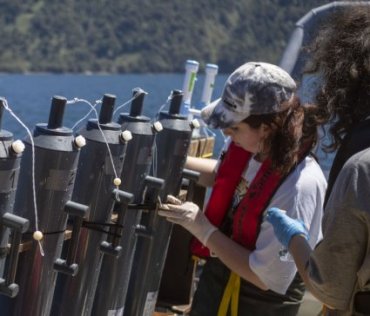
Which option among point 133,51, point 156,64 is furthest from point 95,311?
point 133,51

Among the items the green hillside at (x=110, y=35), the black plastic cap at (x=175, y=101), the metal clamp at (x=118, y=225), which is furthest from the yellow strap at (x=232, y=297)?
the green hillside at (x=110, y=35)

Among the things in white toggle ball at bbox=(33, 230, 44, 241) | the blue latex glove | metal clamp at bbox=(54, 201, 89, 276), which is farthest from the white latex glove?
white toggle ball at bbox=(33, 230, 44, 241)

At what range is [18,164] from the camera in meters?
2.93

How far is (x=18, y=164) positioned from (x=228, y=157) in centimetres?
96

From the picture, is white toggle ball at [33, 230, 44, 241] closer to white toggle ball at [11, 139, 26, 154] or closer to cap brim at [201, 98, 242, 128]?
white toggle ball at [11, 139, 26, 154]

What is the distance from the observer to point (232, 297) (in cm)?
344

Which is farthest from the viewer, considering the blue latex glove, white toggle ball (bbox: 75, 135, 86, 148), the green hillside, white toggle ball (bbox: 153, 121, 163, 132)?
the green hillside

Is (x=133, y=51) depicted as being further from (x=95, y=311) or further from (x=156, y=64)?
(x=95, y=311)

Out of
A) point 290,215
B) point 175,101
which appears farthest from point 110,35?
point 290,215

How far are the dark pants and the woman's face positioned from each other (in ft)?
1.70

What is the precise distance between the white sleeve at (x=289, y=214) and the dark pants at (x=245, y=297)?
0.44ft

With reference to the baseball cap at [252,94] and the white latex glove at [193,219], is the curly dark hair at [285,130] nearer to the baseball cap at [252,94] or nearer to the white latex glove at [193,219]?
the baseball cap at [252,94]

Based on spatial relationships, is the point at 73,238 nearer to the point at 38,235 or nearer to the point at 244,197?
the point at 38,235

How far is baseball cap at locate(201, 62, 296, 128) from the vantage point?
127 inches
